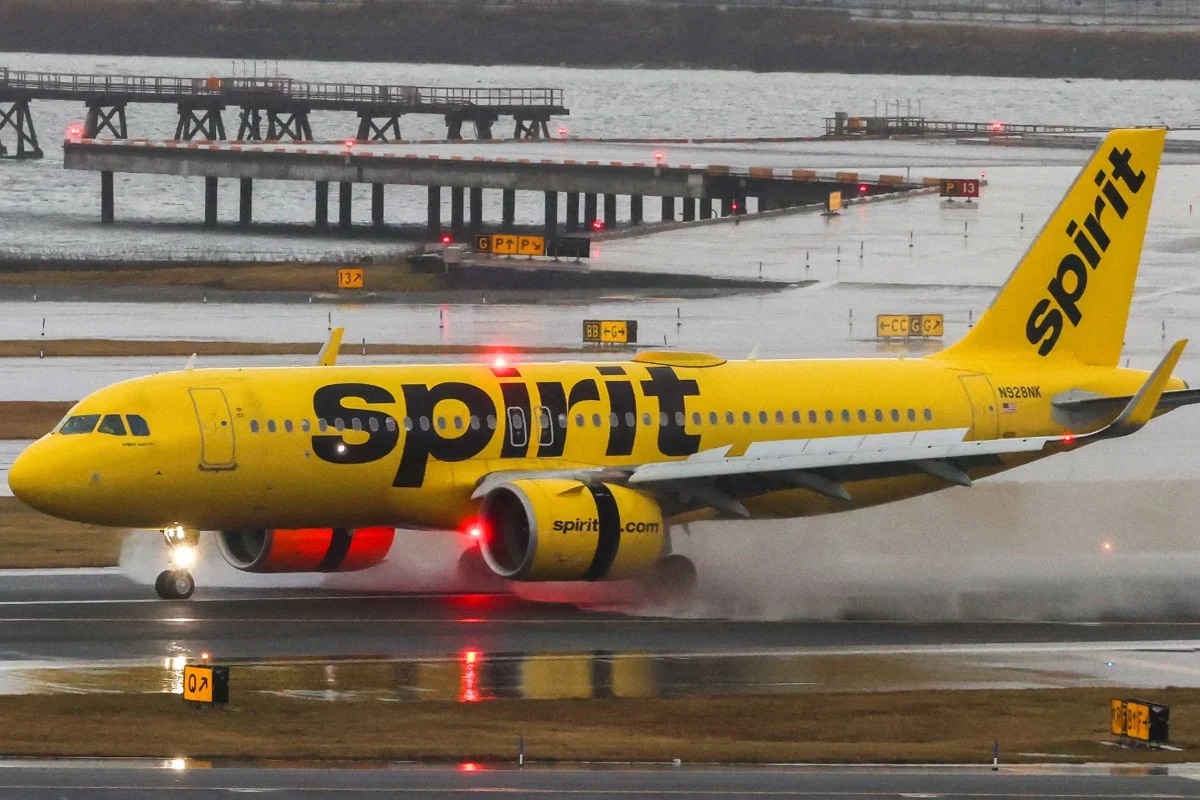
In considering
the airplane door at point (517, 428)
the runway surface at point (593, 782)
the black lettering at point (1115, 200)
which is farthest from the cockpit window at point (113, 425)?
the black lettering at point (1115, 200)

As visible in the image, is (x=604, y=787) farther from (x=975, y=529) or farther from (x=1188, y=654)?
(x=975, y=529)

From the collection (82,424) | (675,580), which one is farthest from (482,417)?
(82,424)

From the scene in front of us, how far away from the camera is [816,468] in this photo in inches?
1784

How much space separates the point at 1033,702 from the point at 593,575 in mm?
10396

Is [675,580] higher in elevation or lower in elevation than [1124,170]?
lower

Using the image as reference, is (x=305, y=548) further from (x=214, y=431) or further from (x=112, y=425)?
(x=112, y=425)

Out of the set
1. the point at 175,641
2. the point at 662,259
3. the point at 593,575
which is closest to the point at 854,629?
the point at 593,575

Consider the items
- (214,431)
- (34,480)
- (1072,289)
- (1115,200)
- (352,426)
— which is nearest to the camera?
(34,480)

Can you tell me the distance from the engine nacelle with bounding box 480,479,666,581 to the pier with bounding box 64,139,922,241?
10339 centimetres

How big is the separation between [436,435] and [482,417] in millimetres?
1017

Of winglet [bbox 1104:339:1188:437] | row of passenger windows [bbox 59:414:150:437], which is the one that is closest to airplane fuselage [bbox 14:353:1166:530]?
row of passenger windows [bbox 59:414:150:437]

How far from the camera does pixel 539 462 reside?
46156mm

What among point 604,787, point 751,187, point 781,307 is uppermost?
point 751,187

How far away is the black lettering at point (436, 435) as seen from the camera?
45.0 metres
